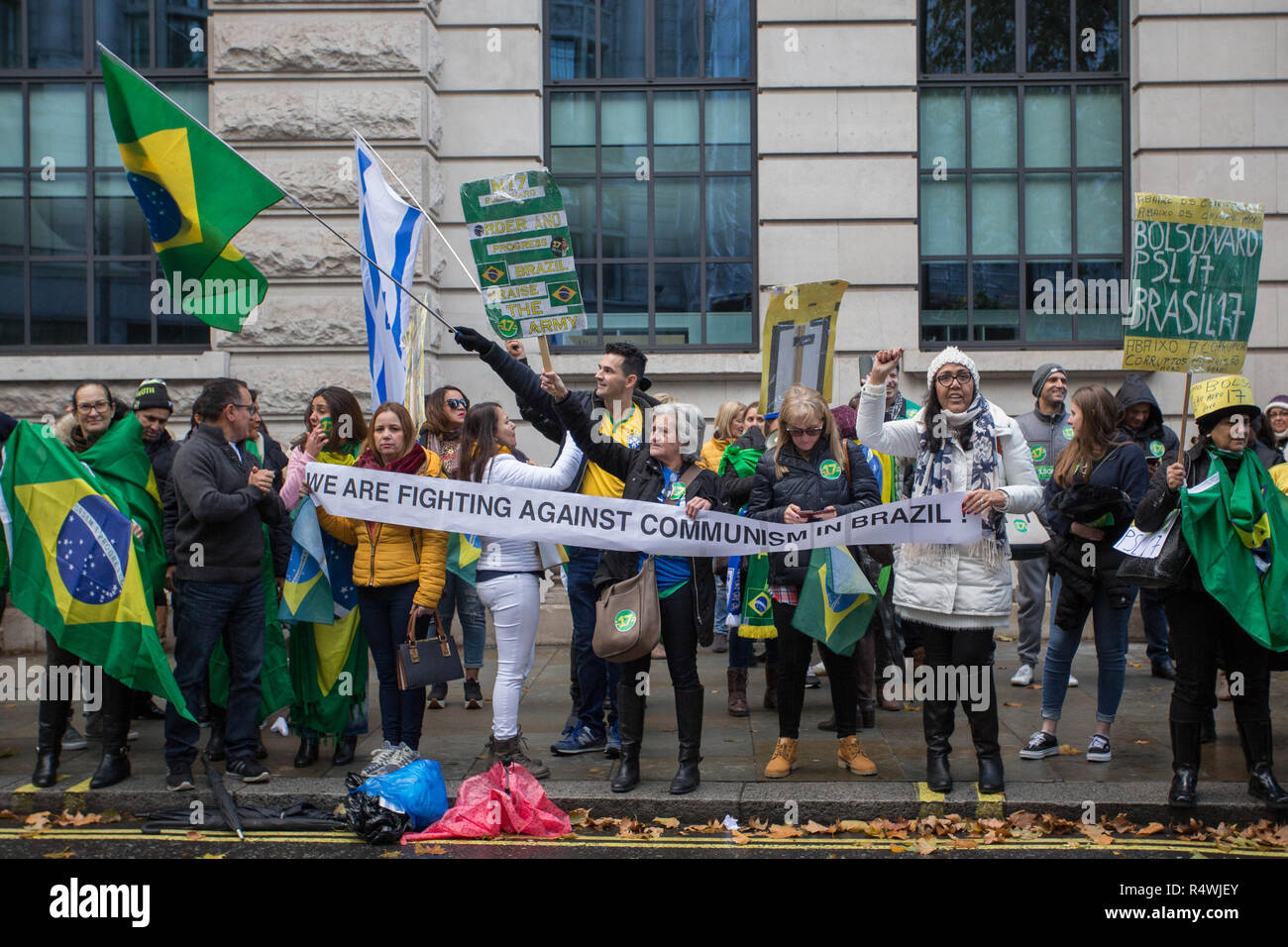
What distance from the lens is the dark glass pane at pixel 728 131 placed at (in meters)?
12.6

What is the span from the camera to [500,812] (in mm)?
5816

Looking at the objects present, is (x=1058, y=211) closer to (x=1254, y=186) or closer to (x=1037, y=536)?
(x=1254, y=186)

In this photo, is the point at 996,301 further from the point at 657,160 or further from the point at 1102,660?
the point at 1102,660

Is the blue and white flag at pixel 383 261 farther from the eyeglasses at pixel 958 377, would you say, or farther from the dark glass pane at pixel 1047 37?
the dark glass pane at pixel 1047 37

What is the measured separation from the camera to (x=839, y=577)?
6.46 meters

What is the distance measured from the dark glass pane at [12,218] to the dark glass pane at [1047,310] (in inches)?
417

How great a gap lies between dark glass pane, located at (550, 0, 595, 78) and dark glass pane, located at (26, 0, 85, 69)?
492 cm

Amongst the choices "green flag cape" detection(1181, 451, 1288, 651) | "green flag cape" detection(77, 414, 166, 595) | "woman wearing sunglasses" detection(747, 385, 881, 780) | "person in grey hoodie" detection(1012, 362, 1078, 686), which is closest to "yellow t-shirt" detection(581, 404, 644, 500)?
"woman wearing sunglasses" detection(747, 385, 881, 780)

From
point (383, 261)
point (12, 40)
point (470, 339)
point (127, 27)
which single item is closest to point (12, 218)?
point (12, 40)

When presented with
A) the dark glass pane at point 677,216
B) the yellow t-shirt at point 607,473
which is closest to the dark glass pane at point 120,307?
the dark glass pane at point 677,216

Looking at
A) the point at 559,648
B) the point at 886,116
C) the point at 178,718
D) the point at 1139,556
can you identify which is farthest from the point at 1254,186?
the point at 178,718

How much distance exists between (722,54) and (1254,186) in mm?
5555

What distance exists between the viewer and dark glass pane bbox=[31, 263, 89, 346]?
488 inches

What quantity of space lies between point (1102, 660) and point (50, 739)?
5.99m
